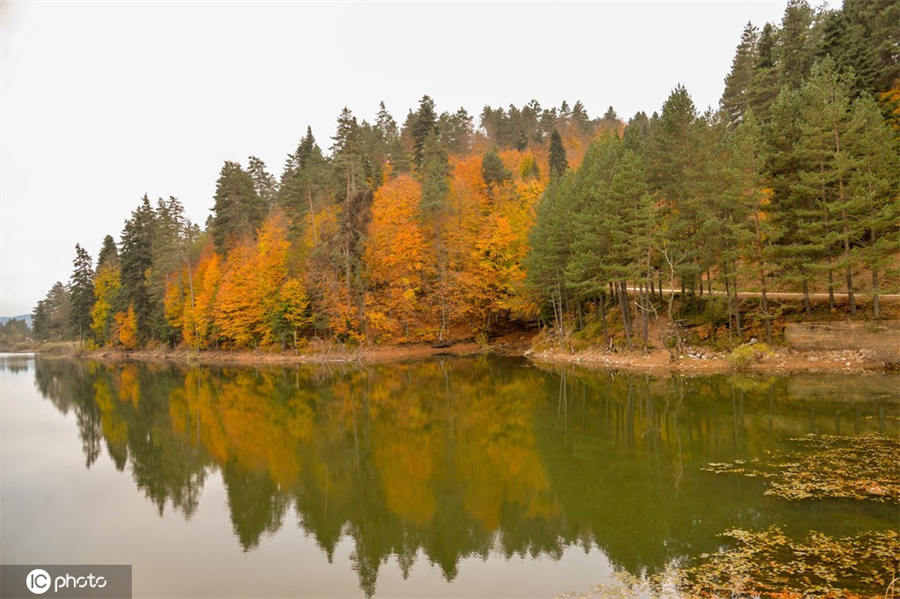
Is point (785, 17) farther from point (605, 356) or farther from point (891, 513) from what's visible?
point (891, 513)

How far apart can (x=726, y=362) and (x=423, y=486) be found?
946 inches

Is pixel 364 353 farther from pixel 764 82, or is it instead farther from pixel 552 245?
pixel 764 82

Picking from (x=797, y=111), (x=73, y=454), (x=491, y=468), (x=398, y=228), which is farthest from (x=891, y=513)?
(x=398, y=228)

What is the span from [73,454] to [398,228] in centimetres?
3567

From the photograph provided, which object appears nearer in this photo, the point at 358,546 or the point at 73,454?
the point at 358,546

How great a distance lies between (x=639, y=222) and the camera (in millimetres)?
32844

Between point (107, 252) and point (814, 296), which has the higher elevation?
point (107, 252)

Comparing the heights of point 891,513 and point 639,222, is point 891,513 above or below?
below

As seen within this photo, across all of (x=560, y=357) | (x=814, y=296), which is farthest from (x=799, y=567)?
(x=560, y=357)

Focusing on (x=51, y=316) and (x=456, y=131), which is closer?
(x=456, y=131)

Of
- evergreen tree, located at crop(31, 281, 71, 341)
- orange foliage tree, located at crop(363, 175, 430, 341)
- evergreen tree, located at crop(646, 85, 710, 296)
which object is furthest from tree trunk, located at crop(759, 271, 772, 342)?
evergreen tree, located at crop(31, 281, 71, 341)

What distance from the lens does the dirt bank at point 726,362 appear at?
26.7 m

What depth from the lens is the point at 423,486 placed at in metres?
14.3

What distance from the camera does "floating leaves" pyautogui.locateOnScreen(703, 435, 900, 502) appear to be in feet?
37.3
